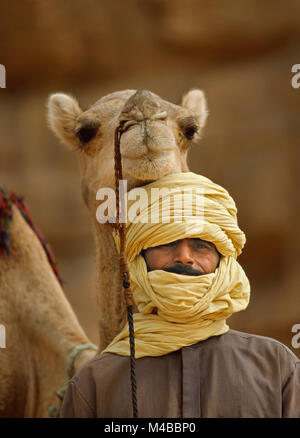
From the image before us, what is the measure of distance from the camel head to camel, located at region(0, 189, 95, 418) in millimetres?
704

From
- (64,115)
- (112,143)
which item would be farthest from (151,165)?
(64,115)

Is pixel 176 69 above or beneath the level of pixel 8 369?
above

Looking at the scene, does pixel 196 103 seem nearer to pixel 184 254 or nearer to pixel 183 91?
pixel 184 254

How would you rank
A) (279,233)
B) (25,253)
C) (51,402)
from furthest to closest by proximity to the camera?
(279,233)
(25,253)
(51,402)

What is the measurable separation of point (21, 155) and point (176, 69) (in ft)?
6.68

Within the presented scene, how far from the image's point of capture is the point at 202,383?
6.31 feet

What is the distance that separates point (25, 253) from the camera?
11.6 ft

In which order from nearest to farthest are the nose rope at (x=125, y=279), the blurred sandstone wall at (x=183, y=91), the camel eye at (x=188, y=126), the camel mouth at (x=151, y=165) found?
the nose rope at (x=125, y=279) → the camel mouth at (x=151, y=165) → the camel eye at (x=188, y=126) → the blurred sandstone wall at (x=183, y=91)

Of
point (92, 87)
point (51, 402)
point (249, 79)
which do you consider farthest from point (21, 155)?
point (51, 402)

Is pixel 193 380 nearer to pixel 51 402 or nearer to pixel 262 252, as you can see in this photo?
pixel 51 402

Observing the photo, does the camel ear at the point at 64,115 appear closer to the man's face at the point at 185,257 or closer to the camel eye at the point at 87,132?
the camel eye at the point at 87,132

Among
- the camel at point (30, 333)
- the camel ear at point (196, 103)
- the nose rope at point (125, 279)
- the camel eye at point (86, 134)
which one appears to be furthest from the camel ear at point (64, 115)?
the nose rope at point (125, 279)

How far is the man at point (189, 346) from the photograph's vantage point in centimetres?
190

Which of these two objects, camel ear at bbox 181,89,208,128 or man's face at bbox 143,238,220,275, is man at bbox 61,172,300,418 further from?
camel ear at bbox 181,89,208,128
